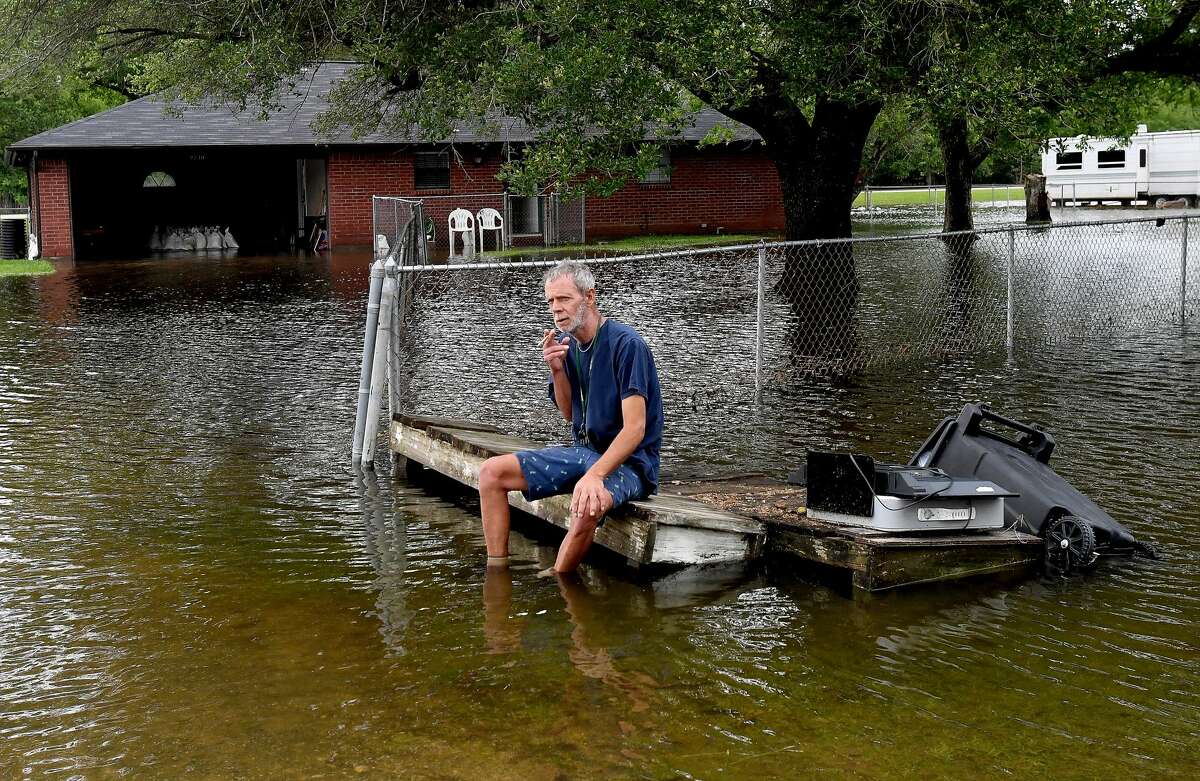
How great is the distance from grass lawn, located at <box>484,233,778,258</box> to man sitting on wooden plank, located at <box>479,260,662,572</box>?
22.4m

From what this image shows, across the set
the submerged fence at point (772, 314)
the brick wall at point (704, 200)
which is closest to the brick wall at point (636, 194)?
the brick wall at point (704, 200)

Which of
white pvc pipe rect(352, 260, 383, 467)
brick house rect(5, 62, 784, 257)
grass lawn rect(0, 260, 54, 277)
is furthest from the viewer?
brick house rect(5, 62, 784, 257)

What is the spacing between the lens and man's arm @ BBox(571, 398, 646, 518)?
609 cm

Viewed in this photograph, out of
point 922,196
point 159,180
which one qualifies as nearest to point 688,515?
point 159,180

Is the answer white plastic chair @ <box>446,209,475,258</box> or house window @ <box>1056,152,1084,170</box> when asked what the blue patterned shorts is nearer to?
white plastic chair @ <box>446,209,475,258</box>

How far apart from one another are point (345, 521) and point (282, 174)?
33059 mm

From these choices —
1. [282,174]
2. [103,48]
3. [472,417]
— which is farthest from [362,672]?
[282,174]

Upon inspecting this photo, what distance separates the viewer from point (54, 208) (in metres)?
32.0

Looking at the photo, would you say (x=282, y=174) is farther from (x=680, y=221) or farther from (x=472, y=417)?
(x=472, y=417)

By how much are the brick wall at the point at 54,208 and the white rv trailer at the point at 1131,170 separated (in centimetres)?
3204

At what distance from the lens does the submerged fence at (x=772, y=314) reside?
1166cm

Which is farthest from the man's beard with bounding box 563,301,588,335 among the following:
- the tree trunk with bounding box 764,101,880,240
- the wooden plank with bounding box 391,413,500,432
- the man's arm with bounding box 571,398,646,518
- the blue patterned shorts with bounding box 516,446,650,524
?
the tree trunk with bounding box 764,101,880,240

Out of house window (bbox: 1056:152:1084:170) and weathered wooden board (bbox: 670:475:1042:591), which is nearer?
weathered wooden board (bbox: 670:475:1042:591)

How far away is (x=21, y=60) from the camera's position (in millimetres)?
19234
